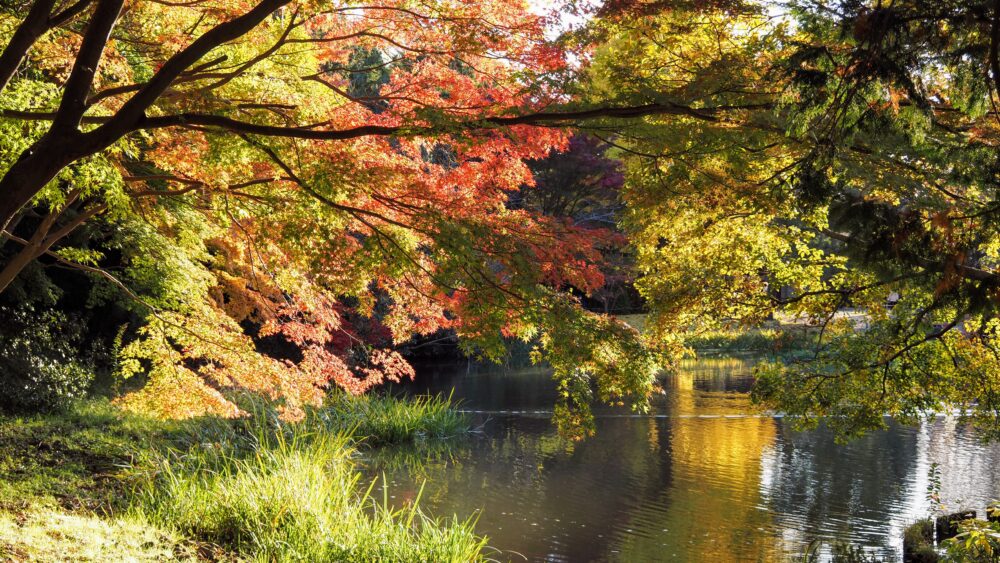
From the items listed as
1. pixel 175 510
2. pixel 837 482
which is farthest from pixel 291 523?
pixel 837 482

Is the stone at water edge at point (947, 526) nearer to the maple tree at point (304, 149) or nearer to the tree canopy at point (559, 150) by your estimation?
the tree canopy at point (559, 150)

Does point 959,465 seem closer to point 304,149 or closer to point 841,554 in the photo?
point 841,554

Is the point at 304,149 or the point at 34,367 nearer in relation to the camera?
the point at 304,149

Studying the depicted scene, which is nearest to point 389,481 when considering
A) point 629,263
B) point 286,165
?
point 286,165

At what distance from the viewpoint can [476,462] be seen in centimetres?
1102

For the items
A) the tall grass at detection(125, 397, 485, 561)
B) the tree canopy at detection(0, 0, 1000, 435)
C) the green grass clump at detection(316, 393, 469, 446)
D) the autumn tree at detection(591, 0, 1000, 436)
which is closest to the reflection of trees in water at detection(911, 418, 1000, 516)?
the autumn tree at detection(591, 0, 1000, 436)

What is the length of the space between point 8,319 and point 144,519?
6.56 metres

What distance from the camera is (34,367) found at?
34.5 feet

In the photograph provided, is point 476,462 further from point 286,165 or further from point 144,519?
point 286,165

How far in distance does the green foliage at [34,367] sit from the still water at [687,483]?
13.8 ft

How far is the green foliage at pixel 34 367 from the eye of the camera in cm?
1028

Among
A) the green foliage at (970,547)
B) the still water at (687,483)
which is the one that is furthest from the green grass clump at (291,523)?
the green foliage at (970,547)

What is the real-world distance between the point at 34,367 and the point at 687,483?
848 centimetres

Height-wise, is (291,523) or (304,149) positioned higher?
(304,149)
